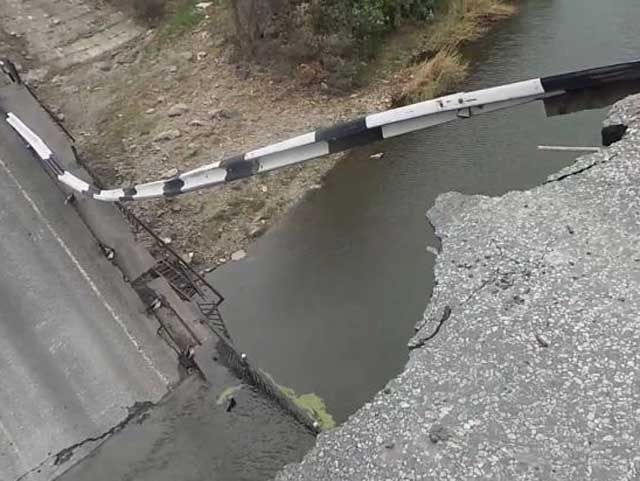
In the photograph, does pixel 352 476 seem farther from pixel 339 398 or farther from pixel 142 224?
pixel 142 224

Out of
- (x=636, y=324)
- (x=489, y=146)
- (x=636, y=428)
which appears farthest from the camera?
(x=489, y=146)

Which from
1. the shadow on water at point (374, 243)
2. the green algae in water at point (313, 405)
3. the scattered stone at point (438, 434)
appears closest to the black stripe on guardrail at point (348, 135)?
the shadow on water at point (374, 243)

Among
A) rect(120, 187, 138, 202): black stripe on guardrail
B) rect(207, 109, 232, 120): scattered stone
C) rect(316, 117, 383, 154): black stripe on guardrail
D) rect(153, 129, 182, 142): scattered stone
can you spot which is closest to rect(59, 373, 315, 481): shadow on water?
rect(120, 187, 138, 202): black stripe on guardrail

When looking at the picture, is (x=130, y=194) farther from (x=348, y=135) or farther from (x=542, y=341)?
(x=542, y=341)

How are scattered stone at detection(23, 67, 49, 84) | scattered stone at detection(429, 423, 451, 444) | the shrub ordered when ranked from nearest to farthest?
scattered stone at detection(429, 423, 451, 444) → the shrub → scattered stone at detection(23, 67, 49, 84)

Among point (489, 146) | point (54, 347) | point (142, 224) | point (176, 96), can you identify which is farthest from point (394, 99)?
point (54, 347)

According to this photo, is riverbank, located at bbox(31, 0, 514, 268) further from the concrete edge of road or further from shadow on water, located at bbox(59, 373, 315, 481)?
shadow on water, located at bbox(59, 373, 315, 481)

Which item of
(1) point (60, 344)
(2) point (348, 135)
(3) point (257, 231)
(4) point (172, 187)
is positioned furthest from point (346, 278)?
(1) point (60, 344)
